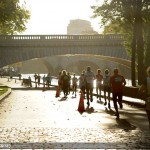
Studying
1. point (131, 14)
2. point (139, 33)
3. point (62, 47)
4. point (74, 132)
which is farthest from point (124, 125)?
point (62, 47)

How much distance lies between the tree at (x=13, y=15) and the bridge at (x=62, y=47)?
50.5 feet

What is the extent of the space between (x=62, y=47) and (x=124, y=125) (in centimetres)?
4098

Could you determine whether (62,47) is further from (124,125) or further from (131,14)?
(124,125)

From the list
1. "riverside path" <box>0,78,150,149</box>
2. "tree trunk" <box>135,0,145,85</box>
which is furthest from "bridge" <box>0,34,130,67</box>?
"riverside path" <box>0,78,150,149</box>

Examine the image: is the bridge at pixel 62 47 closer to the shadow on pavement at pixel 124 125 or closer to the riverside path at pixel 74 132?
the riverside path at pixel 74 132

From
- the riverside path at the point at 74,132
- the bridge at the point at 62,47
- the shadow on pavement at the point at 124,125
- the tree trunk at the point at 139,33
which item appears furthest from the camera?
the bridge at the point at 62,47

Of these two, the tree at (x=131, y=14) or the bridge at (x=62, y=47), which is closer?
the tree at (x=131, y=14)

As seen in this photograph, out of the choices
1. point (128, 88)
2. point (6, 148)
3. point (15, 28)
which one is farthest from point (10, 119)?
point (15, 28)

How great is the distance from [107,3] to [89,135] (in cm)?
2128

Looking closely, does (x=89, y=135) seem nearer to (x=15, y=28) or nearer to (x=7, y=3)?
(x=7, y=3)

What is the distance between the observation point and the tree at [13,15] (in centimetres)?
3094

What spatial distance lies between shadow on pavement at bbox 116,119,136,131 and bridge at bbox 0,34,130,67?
129ft

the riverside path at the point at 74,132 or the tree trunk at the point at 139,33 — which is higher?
the tree trunk at the point at 139,33

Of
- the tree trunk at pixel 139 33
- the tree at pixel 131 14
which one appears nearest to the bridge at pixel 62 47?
the tree at pixel 131 14
